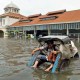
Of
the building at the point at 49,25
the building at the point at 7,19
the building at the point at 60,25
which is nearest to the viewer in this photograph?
the building at the point at 60,25

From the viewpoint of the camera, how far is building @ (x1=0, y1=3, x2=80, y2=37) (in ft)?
132

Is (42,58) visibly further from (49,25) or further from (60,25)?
(49,25)

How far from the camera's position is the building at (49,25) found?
132 feet

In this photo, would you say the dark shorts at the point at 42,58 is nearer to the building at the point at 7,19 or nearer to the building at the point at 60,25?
the building at the point at 60,25

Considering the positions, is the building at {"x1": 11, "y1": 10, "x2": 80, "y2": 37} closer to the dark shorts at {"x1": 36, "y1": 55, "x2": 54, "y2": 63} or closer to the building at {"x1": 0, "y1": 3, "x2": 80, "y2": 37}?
the building at {"x1": 0, "y1": 3, "x2": 80, "y2": 37}

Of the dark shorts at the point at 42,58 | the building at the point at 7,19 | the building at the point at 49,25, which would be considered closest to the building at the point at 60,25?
the building at the point at 49,25

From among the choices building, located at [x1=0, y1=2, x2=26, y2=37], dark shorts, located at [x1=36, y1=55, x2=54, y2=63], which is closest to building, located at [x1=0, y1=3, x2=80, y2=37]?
building, located at [x1=0, y1=2, x2=26, y2=37]

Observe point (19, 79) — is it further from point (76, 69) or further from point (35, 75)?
point (76, 69)

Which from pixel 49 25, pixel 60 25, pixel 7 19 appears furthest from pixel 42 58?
pixel 7 19

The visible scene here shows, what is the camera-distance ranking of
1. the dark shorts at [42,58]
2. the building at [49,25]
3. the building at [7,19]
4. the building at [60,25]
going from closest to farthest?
the dark shorts at [42,58], the building at [60,25], the building at [49,25], the building at [7,19]

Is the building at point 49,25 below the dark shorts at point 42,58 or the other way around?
the other way around

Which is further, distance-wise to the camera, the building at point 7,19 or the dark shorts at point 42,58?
the building at point 7,19

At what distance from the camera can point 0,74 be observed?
343 inches

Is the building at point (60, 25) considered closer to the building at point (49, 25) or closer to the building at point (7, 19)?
the building at point (49, 25)
